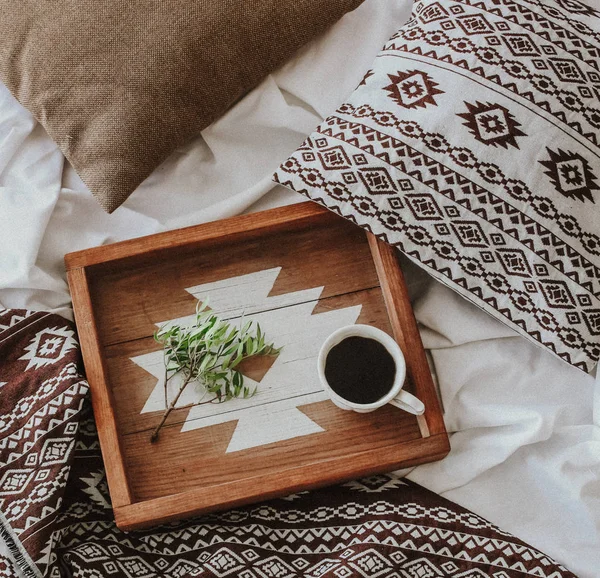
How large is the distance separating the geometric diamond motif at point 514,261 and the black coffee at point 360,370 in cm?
18

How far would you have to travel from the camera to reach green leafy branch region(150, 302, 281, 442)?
0.83 m

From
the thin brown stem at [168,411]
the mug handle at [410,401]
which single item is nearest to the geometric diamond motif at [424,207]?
the mug handle at [410,401]

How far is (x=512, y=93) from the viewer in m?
0.82

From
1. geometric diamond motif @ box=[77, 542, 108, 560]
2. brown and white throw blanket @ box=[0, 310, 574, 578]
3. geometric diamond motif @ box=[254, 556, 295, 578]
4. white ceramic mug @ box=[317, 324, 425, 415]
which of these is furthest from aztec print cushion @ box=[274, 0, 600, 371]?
geometric diamond motif @ box=[77, 542, 108, 560]

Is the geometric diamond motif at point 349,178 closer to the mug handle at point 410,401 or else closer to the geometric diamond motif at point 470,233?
the geometric diamond motif at point 470,233

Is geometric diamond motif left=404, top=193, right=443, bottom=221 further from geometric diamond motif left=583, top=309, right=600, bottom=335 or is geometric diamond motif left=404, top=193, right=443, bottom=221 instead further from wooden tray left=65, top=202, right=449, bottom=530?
geometric diamond motif left=583, top=309, right=600, bottom=335

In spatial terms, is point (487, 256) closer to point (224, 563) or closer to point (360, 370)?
point (360, 370)

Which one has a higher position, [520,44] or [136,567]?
[520,44]

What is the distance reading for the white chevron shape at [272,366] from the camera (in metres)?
0.85

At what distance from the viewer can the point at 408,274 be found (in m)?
0.97

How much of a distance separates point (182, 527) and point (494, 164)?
0.59m

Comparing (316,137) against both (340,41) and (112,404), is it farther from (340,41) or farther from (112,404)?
(112,404)

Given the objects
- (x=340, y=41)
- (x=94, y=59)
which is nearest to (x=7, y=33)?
(x=94, y=59)

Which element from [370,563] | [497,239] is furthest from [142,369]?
[497,239]
